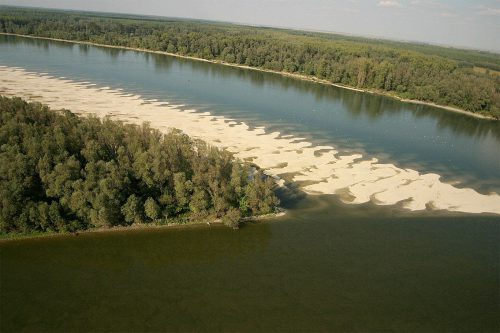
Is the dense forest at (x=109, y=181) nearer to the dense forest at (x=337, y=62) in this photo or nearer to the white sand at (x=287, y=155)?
the white sand at (x=287, y=155)

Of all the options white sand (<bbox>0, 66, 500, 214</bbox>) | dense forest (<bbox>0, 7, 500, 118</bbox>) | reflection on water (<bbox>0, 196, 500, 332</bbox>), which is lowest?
reflection on water (<bbox>0, 196, 500, 332</bbox>)

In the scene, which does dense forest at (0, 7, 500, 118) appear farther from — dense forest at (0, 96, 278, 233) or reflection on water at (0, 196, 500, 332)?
dense forest at (0, 96, 278, 233)

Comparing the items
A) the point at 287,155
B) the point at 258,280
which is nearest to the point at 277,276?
the point at 258,280

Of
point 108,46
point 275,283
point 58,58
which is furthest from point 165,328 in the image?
point 108,46

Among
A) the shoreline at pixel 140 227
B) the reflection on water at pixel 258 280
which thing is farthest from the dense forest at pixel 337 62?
the shoreline at pixel 140 227

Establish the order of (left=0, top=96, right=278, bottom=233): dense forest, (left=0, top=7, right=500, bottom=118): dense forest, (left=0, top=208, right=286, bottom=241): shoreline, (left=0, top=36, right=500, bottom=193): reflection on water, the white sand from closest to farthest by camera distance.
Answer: (left=0, top=208, right=286, bottom=241): shoreline
(left=0, top=96, right=278, bottom=233): dense forest
the white sand
(left=0, top=36, right=500, bottom=193): reflection on water
(left=0, top=7, right=500, bottom=118): dense forest

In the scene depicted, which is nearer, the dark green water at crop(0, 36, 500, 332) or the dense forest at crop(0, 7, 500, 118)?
the dark green water at crop(0, 36, 500, 332)

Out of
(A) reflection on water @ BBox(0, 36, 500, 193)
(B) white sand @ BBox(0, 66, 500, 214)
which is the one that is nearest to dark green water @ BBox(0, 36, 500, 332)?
(B) white sand @ BBox(0, 66, 500, 214)
